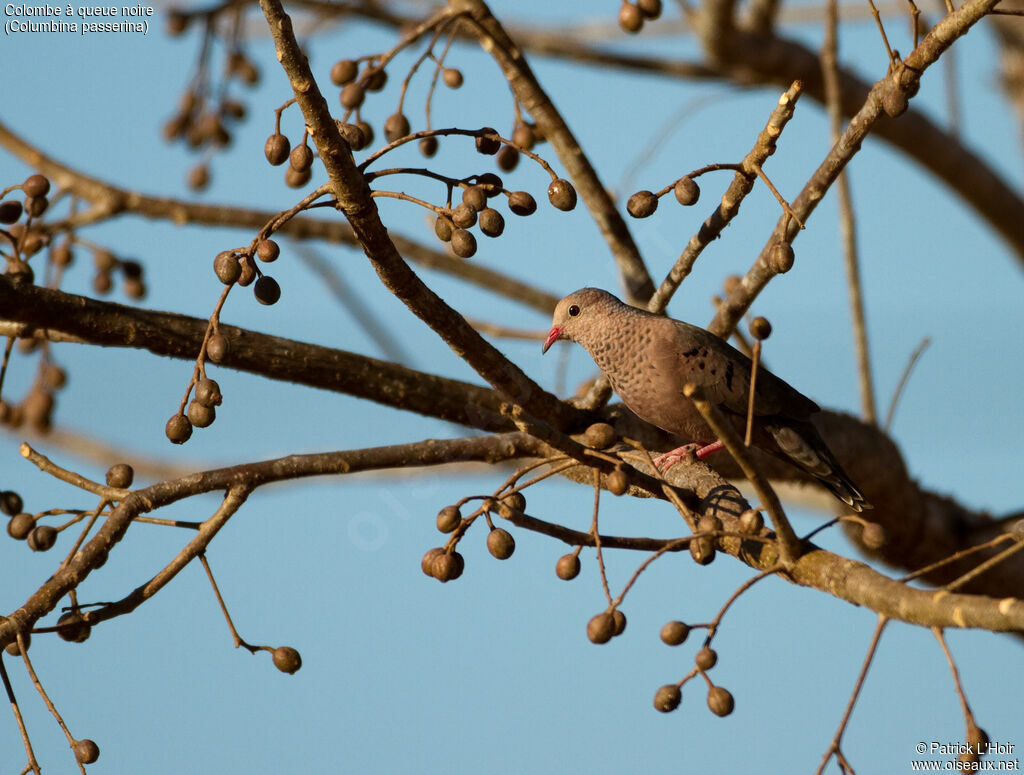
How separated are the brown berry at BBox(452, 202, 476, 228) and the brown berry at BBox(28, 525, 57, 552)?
1.13 metres

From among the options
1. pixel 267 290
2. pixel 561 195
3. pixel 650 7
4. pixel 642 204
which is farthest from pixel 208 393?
pixel 650 7

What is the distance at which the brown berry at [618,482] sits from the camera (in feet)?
7.29

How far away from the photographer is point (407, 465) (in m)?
2.99

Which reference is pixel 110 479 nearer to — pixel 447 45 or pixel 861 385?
pixel 447 45

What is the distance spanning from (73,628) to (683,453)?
5.17 ft

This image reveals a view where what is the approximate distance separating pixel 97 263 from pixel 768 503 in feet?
8.15

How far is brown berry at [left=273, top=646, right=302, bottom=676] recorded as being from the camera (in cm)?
248

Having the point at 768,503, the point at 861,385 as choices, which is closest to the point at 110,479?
the point at 768,503

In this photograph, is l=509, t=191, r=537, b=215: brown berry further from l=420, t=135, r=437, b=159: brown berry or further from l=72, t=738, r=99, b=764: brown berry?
l=72, t=738, r=99, b=764: brown berry

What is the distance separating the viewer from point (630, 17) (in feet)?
11.7

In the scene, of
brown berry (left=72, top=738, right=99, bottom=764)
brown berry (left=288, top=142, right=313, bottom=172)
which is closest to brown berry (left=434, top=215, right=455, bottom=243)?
brown berry (left=288, top=142, right=313, bottom=172)

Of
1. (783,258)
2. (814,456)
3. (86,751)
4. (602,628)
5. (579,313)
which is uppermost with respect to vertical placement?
(579,313)

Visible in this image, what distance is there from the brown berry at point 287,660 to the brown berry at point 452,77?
1.69m

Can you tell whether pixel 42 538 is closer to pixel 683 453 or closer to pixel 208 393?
pixel 208 393
